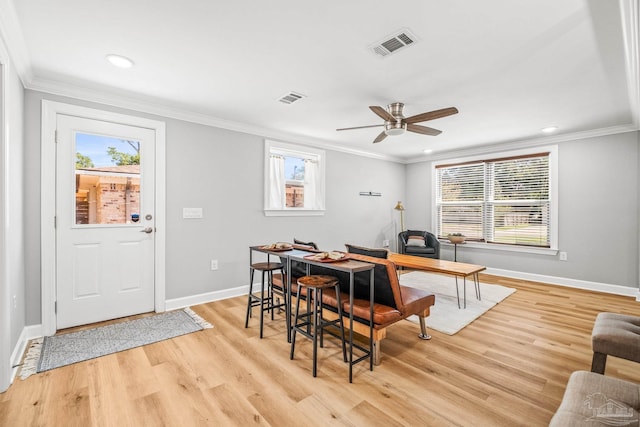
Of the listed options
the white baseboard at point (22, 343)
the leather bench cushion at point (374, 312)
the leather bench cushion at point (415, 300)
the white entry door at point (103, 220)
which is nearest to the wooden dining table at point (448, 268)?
the leather bench cushion at point (415, 300)

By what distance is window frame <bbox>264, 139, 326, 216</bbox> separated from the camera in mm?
4477

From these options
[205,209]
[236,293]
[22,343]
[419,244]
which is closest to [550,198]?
[419,244]

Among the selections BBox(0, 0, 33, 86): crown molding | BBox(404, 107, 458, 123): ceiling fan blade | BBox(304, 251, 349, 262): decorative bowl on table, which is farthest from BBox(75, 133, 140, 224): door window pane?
BBox(404, 107, 458, 123): ceiling fan blade

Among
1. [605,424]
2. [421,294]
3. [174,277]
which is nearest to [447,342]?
[421,294]

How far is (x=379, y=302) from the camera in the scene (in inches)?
99.3

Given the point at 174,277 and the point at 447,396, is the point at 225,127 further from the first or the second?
the point at 447,396

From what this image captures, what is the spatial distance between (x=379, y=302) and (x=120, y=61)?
2972mm

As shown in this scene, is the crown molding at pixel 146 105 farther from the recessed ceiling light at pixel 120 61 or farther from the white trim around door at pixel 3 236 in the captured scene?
the white trim around door at pixel 3 236

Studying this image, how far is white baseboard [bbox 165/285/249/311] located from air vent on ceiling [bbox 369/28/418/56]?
3.38m

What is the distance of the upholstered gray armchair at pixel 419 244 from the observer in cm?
566

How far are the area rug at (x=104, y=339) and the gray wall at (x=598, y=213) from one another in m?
5.45

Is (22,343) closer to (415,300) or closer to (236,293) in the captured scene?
(236,293)

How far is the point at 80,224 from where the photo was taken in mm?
3057

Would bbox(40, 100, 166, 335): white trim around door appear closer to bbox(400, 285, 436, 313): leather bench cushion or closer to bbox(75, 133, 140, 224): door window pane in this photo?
bbox(75, 133, 140, 224): door window pane
